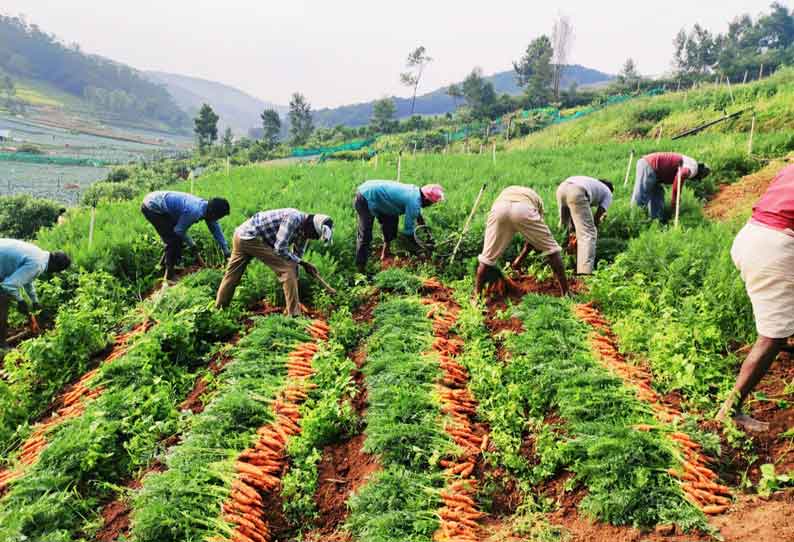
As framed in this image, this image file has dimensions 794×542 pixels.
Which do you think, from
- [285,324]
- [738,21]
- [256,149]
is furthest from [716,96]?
[738,21]

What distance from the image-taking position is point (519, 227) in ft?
16.3

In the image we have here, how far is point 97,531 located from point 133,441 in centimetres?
64

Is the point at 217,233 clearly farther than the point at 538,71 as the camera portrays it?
No

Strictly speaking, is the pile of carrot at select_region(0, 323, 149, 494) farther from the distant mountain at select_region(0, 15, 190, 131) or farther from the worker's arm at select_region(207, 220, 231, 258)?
the distant mountain at select_region(0, 15, 190, 131)

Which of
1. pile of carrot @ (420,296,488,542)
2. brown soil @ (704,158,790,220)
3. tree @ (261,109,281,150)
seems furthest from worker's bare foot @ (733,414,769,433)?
tree @ (261,109,281,150)

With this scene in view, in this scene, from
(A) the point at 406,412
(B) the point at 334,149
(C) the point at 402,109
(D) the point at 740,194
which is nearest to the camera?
(A) the point at 406,412

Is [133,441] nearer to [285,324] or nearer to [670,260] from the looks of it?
[285,324]

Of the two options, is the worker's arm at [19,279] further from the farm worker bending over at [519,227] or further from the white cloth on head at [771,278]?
the white cloth on head at [771,278]

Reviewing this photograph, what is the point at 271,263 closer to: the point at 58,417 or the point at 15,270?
the point at 58,417

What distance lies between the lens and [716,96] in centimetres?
1706

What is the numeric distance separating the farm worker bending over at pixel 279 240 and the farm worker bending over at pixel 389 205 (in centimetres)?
121

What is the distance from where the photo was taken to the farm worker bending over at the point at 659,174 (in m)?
6.12

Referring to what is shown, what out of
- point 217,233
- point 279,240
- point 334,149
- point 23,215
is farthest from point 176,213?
point 334,149

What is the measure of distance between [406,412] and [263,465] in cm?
104
